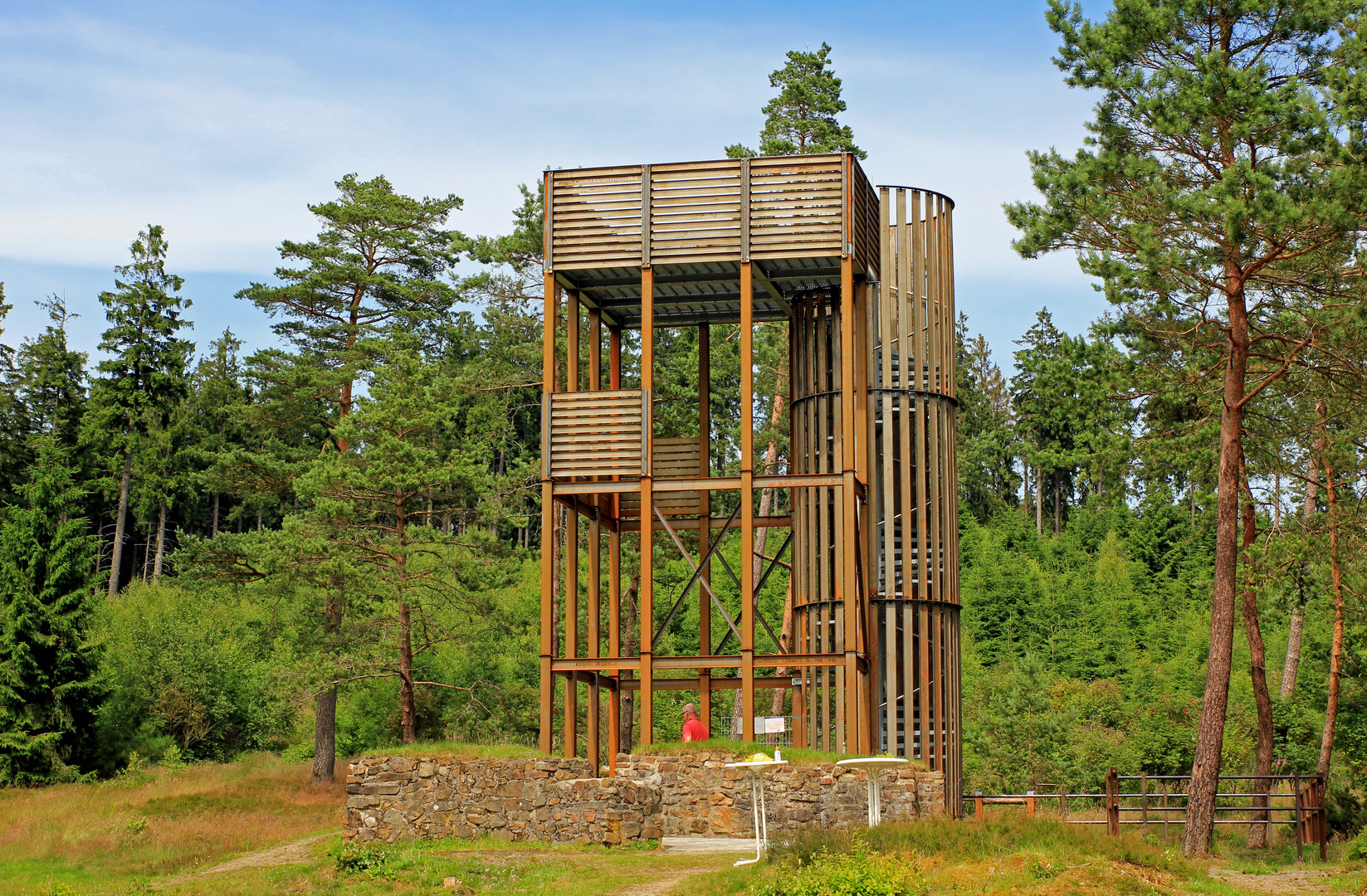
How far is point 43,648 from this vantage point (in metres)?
27.3

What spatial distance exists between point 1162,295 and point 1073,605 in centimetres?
2609

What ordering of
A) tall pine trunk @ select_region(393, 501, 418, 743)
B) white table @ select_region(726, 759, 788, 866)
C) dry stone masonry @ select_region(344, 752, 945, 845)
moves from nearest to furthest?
1. white table @ select_region(726, 759, 788, 866)
2. dry stone masonry @ select_region(344, 752, 945, 845)
3. tall pine trunk @ select_region(393, 501, 418, 743)

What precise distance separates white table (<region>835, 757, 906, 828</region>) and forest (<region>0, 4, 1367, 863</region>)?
21.0ft

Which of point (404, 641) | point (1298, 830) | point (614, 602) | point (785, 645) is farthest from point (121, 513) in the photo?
point (1298, 830)

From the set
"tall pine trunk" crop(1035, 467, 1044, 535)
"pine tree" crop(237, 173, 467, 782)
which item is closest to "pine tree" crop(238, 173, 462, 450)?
"pine tree" crop(237, 173, 467, 782)

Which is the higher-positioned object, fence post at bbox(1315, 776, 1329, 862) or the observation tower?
the observation tower

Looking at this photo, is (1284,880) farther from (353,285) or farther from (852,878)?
(353,285)

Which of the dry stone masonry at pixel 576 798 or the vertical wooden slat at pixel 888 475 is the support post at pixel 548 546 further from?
the vertical wooden slat at pixel 888 475

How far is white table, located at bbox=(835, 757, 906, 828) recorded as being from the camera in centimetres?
1290

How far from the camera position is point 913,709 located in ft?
64.2

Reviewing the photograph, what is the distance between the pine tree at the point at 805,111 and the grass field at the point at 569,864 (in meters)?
17.4

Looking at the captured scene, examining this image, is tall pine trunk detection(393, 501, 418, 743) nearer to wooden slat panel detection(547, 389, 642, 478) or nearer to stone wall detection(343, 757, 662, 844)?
wooden slat panel detection(547, 389, 642, 478)

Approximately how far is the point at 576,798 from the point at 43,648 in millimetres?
17357

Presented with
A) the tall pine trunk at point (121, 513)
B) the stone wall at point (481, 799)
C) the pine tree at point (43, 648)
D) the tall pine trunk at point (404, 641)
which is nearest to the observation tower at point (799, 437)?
the stone wall at point (481, 799)
